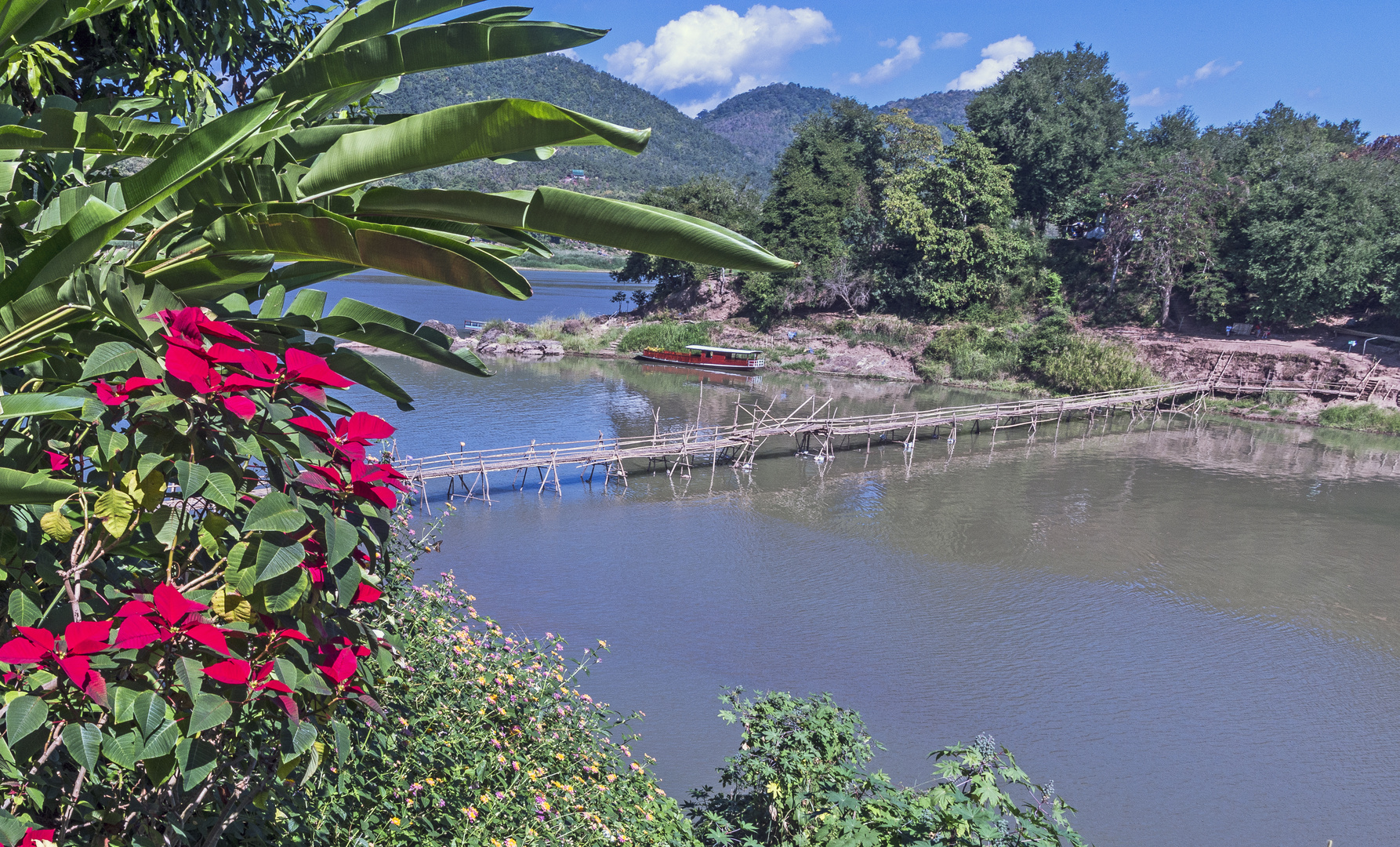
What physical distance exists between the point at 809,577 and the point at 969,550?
298 cm

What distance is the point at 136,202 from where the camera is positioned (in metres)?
1.33

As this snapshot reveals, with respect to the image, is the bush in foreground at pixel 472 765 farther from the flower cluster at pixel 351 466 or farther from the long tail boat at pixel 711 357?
the long tail boat at pixel 711 357

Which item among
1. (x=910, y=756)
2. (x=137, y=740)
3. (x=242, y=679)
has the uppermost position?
(x=242, y=679)

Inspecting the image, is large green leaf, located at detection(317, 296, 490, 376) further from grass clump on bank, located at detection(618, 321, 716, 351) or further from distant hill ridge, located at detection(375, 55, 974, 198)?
distant hill ridge, located at detection(375, 55, 974, 198)

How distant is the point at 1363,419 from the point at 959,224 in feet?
47.8

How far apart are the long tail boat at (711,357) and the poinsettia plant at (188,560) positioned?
28.4m

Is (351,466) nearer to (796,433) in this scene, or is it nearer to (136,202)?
(136,202)

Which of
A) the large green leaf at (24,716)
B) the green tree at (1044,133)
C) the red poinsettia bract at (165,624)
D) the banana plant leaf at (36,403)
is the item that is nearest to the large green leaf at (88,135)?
the banana plant leaf at (36,403)

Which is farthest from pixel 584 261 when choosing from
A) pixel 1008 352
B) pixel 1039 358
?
pixel 1039 358

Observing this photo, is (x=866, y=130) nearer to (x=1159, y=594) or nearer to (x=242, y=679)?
(x=1159, y=594)

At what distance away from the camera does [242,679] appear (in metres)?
1.20

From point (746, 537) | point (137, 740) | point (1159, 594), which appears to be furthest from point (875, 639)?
point (137, 740)

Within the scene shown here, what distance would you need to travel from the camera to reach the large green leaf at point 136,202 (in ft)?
4.09

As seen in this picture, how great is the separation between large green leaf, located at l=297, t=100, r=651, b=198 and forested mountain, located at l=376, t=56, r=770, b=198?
95.7 meters
